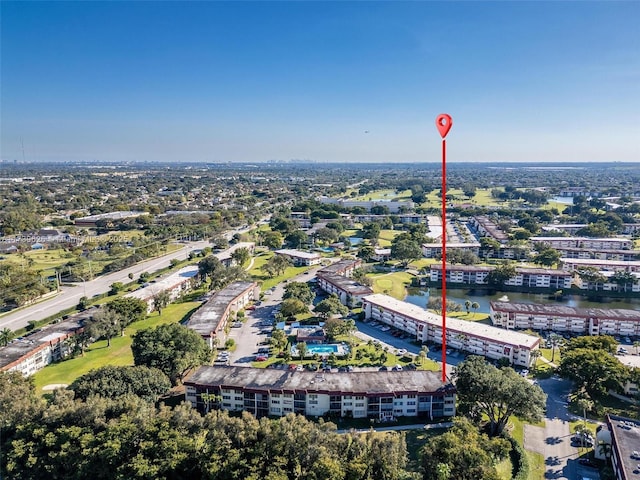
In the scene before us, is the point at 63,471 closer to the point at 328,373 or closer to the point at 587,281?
the point at 328,373

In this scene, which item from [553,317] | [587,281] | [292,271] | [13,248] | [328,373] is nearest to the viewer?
[328,373]

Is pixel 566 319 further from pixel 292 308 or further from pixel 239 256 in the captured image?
pixel 239 256

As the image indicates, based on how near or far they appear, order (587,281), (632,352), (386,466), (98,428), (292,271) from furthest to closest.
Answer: (292,271) < (587,281) < (632,352) < (98,428) < (386,466)

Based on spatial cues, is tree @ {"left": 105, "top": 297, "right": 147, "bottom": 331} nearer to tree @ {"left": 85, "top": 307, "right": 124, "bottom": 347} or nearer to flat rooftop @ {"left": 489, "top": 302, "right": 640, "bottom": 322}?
tree @ {"left": 85, "top": 307, "right": 124, "bottom": 347}

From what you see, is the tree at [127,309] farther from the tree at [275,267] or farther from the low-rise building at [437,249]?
the low-rise building at [437,249]

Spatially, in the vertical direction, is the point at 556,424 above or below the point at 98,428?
below

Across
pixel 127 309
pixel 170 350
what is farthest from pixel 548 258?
pixel 127 309

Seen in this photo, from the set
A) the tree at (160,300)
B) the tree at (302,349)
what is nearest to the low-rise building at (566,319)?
the tree at (302,349)

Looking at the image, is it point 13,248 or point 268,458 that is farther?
point 13,248

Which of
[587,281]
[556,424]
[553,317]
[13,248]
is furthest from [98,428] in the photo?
[13,248]
